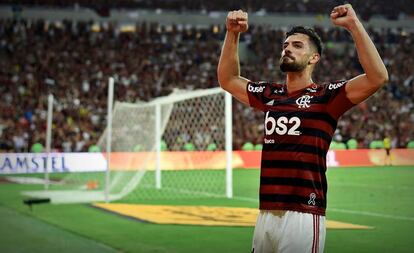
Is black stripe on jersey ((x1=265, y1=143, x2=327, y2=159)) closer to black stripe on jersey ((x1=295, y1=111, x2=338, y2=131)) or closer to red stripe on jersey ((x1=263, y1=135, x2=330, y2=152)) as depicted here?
red stripe on jersey ((x1=263, y1=135, x2=330, y2=152))

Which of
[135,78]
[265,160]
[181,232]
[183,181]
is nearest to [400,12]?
[135,78]

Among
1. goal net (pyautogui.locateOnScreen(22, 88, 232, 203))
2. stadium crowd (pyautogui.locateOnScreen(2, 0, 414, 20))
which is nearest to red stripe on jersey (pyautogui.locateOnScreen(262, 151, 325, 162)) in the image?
goal net (pyautogui.locateOnScreen(22, 88, 232, 203))

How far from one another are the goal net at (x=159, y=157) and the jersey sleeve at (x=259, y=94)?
11067 mm

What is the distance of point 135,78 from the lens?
35.8 metres

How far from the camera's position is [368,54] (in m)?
3.80

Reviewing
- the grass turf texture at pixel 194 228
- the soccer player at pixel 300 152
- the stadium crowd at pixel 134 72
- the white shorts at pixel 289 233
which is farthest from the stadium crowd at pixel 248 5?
the white shorts at pixel 289 233

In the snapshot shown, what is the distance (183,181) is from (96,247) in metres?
13.2

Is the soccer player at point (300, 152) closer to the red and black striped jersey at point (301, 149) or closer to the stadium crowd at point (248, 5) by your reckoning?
the red and black striped jersey at point (301, 149)

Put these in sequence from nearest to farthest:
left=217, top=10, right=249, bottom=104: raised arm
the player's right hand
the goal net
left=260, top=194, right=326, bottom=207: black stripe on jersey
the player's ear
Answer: left=260, top=194, right=326, bottom=207: black stripe on jersey
the player's ear
the player's right hand
left=217, top=10, right=249, bottom=104: raised arm
the goal net

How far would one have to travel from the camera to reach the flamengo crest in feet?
13.5

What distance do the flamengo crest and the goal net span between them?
451 inches

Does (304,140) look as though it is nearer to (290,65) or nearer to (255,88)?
(290,65)

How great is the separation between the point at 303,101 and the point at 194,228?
7.37 meters

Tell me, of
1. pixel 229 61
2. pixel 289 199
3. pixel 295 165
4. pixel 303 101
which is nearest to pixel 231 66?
pixel 229 61
